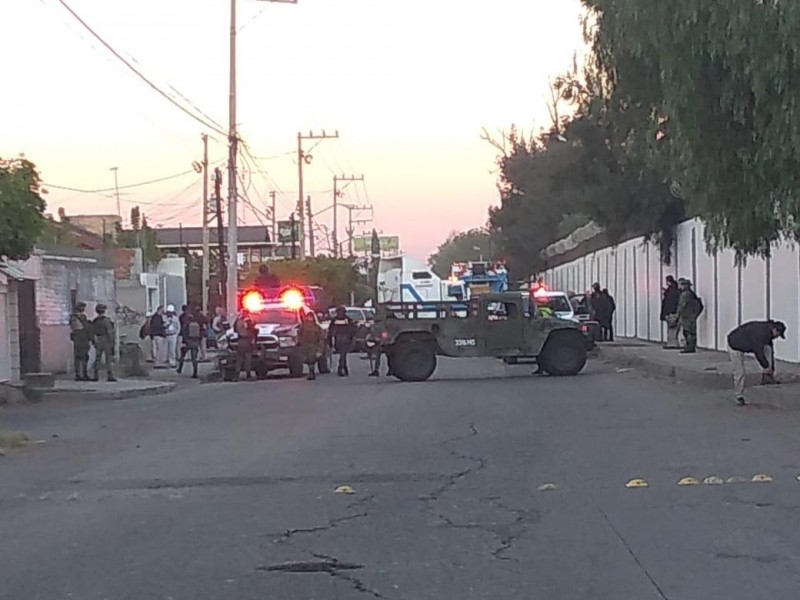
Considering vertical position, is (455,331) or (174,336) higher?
(455,331)

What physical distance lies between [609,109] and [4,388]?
39.4 ft

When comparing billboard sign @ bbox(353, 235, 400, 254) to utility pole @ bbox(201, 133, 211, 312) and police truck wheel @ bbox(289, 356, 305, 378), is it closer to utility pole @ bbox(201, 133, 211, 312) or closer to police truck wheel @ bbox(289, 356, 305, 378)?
utility pole @ bbox(201, 133, 211, 312)

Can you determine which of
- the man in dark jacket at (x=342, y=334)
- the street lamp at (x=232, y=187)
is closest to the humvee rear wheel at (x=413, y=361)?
the man in dark jacket at (x=342, y=334)

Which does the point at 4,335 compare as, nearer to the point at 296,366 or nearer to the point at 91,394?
the point at 91,394

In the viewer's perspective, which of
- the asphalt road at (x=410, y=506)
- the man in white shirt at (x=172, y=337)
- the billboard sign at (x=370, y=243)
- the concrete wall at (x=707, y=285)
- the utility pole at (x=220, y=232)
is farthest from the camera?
the billboard sign at (x=370, y=243)

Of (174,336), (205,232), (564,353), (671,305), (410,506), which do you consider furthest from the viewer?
(205,232)

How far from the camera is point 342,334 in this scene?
103ft

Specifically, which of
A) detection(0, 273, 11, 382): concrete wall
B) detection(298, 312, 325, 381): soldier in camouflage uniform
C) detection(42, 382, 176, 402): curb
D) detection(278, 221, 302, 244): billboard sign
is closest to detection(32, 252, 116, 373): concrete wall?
detection(0, 273, 11, 382): concrete wall

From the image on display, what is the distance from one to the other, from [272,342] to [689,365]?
392 inches

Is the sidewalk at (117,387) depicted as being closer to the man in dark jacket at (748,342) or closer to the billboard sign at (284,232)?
the man in dark jacket at (748,342)

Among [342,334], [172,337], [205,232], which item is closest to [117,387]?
[342,334]

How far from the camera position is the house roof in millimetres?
93312

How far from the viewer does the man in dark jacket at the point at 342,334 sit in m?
31.2

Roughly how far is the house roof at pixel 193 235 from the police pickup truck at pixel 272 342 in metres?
57.7
